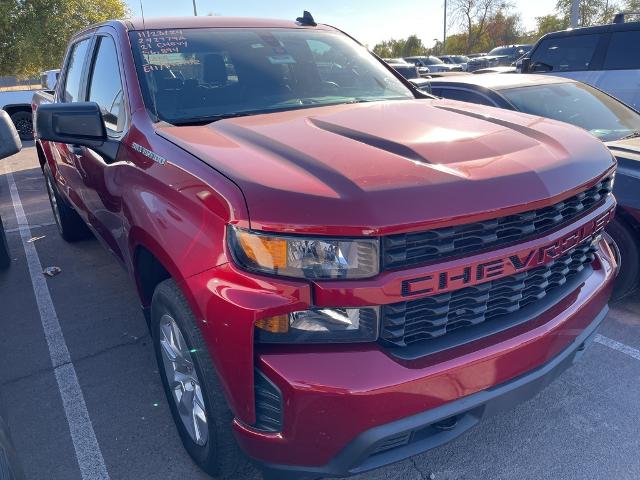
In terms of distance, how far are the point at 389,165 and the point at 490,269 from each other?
0.48m

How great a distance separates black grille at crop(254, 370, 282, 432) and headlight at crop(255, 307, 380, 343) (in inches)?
5.2

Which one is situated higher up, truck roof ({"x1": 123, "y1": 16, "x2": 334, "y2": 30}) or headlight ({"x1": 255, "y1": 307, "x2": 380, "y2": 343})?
truck roof ({"x1": 123, "y1": 16, "x2": 334, "y2": 30})

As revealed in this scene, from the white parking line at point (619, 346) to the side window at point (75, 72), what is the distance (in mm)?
3815

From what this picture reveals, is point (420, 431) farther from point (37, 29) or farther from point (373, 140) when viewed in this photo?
point (37, 29)

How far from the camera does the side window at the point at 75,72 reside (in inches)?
149

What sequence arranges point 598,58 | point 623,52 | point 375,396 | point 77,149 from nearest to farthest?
point 375,396 < point 77,149 < point 623,52 < point 598,58

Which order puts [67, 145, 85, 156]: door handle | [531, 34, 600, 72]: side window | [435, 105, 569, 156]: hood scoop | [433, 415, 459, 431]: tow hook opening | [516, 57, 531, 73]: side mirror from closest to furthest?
[433, 415, 459, 431]: tow hook opening → [435, 105, 569, 156]: hood scoop → [67, 145, 85, 156]: door handle → [531, 34, 600, 72]: side window → [516, 57, 531, 73]: side mirror

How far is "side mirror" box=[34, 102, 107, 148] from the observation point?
2.49 metres

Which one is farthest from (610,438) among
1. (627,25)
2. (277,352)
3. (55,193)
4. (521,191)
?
(627,25)

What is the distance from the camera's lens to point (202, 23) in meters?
3.18

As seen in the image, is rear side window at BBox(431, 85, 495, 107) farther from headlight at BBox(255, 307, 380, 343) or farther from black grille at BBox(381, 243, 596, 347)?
headlight at BBox(255, 307, 380, 343)

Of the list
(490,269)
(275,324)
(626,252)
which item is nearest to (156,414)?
(275,324)

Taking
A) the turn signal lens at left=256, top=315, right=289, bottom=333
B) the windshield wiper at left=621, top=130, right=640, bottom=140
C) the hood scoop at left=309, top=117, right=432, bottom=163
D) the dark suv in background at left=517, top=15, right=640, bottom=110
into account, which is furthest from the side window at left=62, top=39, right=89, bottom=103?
the dark suv in background at left=517, top=15, right=640, bottom=110

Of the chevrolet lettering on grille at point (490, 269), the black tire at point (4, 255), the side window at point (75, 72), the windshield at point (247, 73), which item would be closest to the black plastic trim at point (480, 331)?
the chevrolet lettering on grille at point (490, 269)
